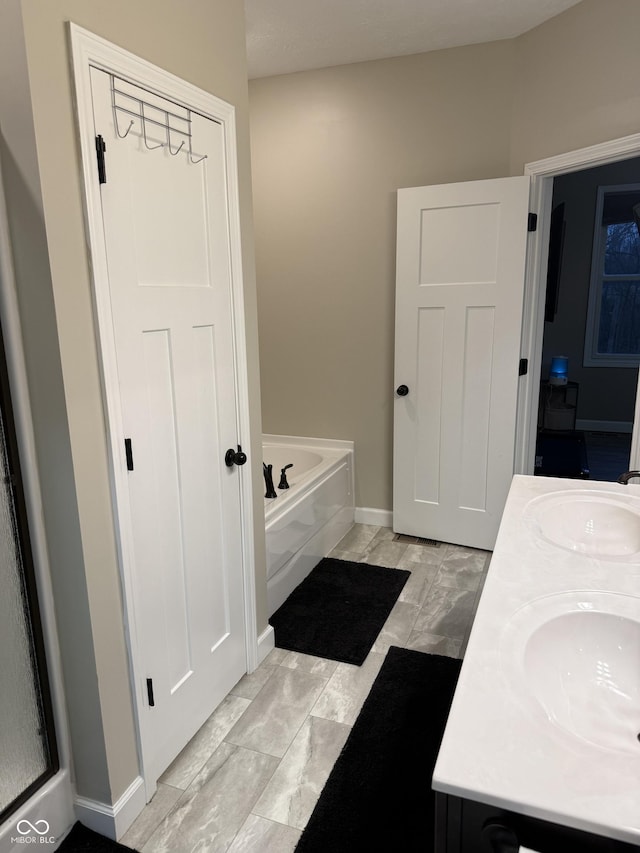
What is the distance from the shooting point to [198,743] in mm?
1946

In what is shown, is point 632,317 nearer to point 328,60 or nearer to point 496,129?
point 496,129

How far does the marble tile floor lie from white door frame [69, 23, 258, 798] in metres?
0.14

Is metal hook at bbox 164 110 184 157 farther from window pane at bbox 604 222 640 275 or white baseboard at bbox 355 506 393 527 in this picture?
window pane at bbox 604 222 640 275

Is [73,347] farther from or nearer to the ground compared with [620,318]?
farther from the ground

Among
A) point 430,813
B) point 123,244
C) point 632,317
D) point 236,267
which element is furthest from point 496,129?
point 632,317

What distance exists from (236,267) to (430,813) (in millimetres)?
1781

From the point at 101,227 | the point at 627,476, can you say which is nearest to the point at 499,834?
the point at 627,476

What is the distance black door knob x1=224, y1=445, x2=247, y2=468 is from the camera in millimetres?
2021

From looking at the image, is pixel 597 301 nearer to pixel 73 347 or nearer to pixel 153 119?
pixel 153 119

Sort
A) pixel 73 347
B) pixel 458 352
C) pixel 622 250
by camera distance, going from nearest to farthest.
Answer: pixel 73 347
pixel 458 352
pixel 622 250

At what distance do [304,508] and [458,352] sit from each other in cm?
119

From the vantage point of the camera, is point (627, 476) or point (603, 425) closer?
point (627, 476)

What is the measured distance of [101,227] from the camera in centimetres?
142

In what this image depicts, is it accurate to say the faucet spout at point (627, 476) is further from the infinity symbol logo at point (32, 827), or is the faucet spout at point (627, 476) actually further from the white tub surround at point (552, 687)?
the infinity symbol logo at point (32, 827)
